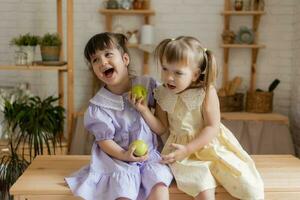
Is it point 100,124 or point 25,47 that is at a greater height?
point 25,47

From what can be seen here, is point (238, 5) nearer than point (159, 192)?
No

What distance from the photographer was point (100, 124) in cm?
151

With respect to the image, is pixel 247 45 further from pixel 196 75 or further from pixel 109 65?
pixel 109 65

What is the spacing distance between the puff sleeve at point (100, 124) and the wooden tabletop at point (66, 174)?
0.23 metres

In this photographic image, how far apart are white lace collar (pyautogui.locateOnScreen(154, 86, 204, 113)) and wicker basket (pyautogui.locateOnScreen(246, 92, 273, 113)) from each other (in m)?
1.68

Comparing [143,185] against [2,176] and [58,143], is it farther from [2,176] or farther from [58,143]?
[58,143]

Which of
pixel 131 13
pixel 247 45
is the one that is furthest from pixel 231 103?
pixel 131 13

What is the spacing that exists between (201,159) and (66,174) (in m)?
0.55

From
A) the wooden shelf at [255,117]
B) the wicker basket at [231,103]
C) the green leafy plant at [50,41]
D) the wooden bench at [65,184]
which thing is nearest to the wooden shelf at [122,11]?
the green leafy plant at [50,41]

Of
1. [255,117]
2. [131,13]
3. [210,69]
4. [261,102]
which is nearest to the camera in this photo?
[210,69]

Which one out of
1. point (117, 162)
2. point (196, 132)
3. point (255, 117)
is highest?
point (196, 132)

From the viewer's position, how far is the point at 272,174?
1.65 m

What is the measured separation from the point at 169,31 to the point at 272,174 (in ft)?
6.22

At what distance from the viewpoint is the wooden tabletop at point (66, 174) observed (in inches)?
55.9
